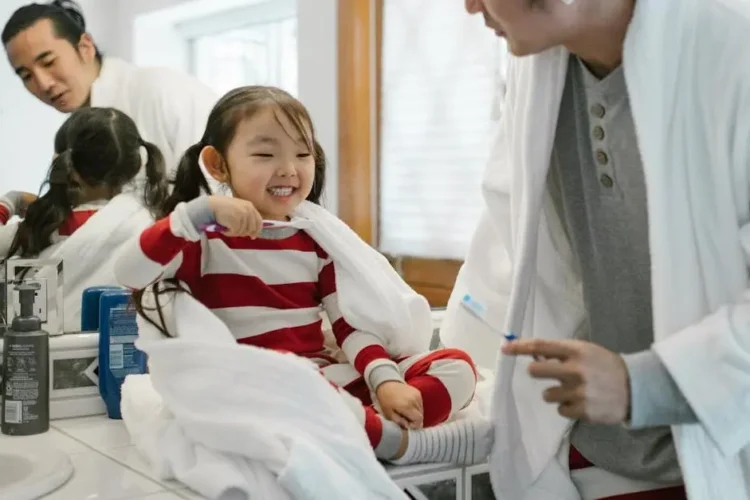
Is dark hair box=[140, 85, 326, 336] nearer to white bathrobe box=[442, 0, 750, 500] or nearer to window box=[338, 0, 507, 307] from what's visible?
white bathrobe box=[442, 0, 750, 500]

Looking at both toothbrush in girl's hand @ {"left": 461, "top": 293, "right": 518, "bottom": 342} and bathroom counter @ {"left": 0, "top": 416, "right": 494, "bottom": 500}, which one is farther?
toothbrush in girl's hand @ {"left": 461, "top": 293, "right": 518, "bottom": 342}

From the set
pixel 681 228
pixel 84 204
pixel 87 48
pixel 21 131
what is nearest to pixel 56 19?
pixel 87 48

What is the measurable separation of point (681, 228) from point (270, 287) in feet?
1.85

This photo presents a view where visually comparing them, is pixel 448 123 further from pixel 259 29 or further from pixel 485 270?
pixel 485 270

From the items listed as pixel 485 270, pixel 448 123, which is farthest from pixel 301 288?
pixel 448 123

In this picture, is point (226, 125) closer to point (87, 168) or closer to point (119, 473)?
point (87, 168)

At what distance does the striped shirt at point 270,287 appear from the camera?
44.3 inches

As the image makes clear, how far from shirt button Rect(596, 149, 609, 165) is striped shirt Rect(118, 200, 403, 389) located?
39 centimetres

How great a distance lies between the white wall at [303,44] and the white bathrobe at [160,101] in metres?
0.03

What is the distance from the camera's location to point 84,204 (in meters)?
1.32

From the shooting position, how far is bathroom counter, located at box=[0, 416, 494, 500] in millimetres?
947

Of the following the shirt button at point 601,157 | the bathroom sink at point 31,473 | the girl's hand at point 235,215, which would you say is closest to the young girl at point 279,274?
the girl's hand at point 235,215

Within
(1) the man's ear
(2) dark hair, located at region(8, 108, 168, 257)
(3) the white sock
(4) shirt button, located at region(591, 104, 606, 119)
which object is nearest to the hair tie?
(2) dark hair, located at region(8, 108, 168, 257)

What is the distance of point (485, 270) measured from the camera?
1.18m
